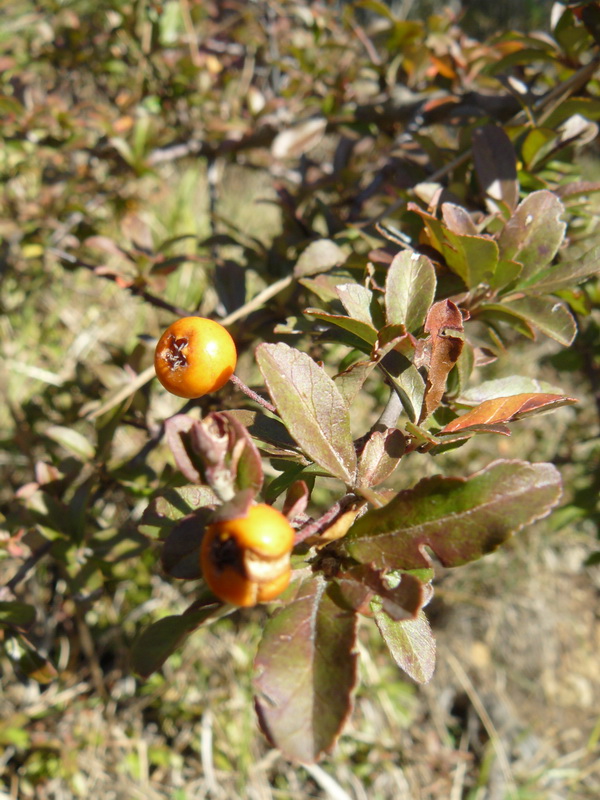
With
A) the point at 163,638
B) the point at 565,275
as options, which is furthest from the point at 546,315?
the point at 163,638

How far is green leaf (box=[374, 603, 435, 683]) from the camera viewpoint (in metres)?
0.60

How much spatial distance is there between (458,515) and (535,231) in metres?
0.46

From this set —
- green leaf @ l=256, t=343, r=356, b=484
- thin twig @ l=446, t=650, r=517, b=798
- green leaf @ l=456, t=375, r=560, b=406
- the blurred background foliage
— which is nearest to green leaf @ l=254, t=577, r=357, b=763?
green leaf @ l=256, t=343, r=356, b=484

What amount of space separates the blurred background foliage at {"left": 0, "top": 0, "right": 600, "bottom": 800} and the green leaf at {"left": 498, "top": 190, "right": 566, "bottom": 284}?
148 mm

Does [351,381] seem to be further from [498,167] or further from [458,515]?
[498,167]

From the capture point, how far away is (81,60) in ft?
6.95

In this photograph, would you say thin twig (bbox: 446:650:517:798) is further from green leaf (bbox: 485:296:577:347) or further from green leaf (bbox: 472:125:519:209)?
green leaf (bbox: 472:125:519:209)

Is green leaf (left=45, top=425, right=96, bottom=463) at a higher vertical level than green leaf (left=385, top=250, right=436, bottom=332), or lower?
lower

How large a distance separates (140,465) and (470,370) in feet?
2.17

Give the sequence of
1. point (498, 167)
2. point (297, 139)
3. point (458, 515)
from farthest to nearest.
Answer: point (297, 139), point (498, 167), point (458, 515)

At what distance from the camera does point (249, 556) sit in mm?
423

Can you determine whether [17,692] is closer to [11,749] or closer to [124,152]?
[11,749]

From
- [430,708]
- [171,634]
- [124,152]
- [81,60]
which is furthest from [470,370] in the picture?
[81,60]

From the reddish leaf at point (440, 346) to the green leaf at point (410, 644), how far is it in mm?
226
